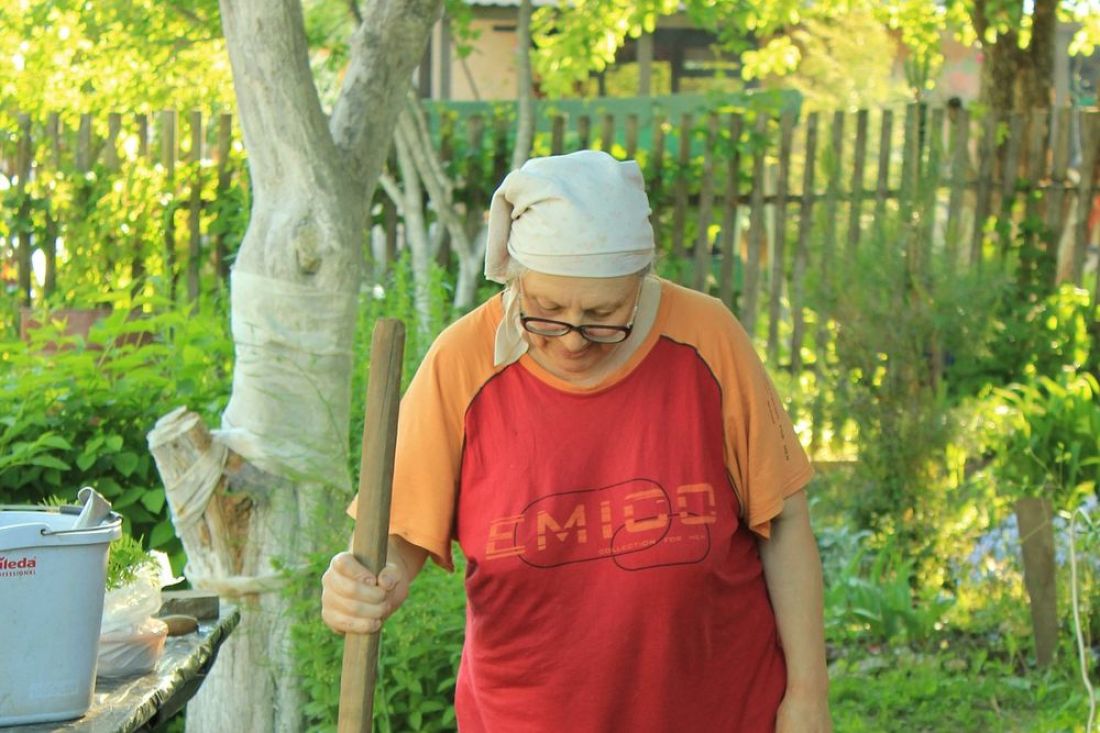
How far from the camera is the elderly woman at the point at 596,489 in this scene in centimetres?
240

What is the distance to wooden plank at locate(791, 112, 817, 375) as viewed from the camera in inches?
349

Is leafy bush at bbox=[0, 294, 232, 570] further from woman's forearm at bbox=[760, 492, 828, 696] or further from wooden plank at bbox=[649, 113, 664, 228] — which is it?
wooden plank at bbox=[649, 113, 664, 228]

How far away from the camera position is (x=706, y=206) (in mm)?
9039

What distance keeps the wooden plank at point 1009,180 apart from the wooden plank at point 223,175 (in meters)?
4.56

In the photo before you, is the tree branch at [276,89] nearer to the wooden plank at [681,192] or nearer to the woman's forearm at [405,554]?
the woman's forearm at [405,554]

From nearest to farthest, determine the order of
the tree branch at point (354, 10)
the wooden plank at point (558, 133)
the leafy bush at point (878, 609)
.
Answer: the leafy bush at point (878, 609) < the tree branch at point (354, 10) < the wooden plank at point (558, 133)

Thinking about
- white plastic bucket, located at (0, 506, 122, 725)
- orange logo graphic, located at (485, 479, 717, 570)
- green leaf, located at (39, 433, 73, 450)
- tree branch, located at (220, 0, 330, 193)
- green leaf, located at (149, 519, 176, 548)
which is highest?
tree branch, located at (220, 0, 330, 193)

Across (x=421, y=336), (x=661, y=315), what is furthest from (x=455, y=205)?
(x=661, y=315)

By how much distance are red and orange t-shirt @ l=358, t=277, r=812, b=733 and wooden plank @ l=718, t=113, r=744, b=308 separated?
6.53 meters

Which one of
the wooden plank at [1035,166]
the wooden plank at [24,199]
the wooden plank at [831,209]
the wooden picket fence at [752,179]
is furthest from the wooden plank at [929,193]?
the wooden plank at [24,199]

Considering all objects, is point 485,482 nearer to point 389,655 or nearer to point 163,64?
point 389,655

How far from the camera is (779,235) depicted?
902cm

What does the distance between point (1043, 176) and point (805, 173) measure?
1.57 metres

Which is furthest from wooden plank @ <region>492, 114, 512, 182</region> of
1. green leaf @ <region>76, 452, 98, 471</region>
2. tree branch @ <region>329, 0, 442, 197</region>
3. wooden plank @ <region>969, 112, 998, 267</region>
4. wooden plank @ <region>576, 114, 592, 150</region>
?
tree branch @ <region>329, 0, 442, 197</region>
